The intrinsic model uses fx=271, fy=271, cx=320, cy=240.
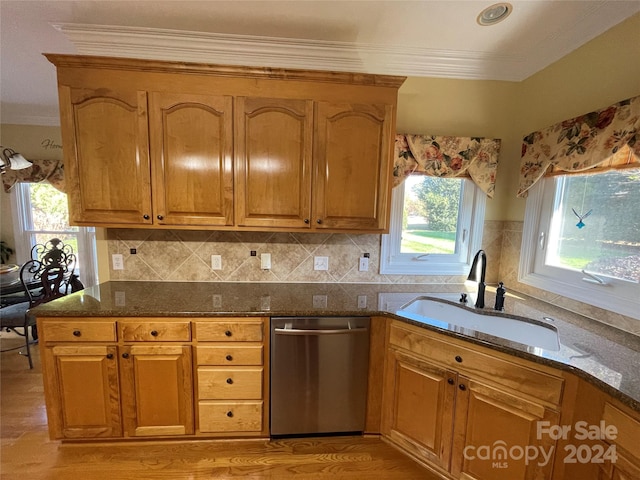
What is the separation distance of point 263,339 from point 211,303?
380 mm

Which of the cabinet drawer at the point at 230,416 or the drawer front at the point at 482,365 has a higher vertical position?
the drawer front at the point at 482,365

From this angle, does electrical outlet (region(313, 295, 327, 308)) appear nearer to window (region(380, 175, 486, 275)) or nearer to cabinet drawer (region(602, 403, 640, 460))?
window (region(380, 175, 486, 275))

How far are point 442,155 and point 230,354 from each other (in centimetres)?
194

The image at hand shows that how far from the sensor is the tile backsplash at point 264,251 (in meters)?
1.98

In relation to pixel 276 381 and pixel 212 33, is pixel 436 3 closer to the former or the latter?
pixel 212 33

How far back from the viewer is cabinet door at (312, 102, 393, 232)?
169cm

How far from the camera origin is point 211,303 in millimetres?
1617

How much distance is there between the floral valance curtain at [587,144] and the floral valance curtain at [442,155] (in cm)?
24

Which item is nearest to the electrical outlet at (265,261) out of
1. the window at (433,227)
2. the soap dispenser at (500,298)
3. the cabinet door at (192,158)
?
the cabinet door at (192,158)

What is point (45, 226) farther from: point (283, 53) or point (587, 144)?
point (587, 144)

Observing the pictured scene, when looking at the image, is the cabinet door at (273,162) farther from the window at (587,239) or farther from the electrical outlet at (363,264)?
the window at (587,239)

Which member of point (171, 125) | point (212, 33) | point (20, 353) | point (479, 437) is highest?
point (212, 33)

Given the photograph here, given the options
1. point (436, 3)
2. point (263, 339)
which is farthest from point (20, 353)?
point (436, 3)

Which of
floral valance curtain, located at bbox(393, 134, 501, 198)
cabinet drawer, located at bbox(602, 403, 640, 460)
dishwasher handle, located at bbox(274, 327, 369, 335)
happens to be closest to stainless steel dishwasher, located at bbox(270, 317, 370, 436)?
→ dishwasher handle, located at bbox(274, 327, 369, 335)
